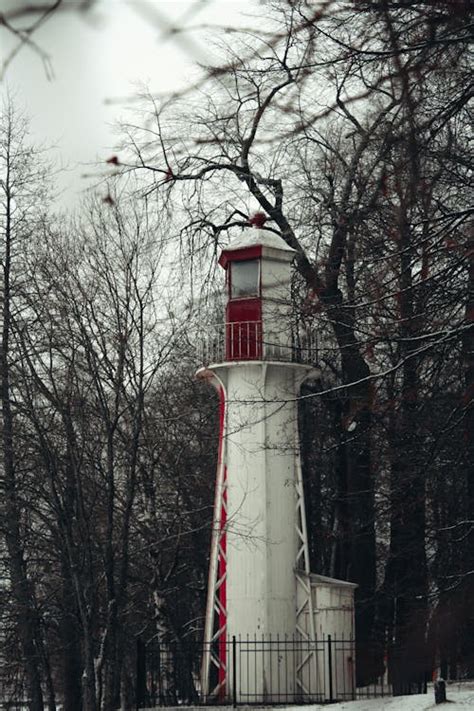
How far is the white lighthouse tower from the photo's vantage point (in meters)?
17.4

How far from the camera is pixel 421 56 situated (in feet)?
20.7

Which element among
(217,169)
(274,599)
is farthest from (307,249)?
(274,599)

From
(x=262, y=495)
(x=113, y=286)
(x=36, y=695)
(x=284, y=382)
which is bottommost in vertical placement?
(x=36, y=695)

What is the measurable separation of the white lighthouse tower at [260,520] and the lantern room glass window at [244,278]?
0.02m

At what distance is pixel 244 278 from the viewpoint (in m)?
19.2

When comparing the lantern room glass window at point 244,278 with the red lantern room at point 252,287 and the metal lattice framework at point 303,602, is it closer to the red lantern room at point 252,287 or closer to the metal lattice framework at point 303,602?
the red lantern room at point 252,287

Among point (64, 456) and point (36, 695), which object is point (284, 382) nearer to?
point (64, 456)

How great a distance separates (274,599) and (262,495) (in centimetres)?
171

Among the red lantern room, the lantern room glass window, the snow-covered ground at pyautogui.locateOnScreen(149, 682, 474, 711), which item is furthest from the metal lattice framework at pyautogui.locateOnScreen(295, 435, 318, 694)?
the lantern room glass window

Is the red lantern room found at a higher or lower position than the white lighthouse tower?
higher

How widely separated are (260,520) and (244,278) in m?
4.16

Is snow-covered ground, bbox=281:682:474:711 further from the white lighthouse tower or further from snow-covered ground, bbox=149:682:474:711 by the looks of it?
the white lighthouse tower

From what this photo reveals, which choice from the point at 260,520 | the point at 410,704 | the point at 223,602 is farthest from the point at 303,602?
the point at 410,704

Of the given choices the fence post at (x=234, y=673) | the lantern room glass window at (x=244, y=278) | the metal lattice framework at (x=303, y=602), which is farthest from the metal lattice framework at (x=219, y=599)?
the lantern room glass window at (x=244, y=278)
